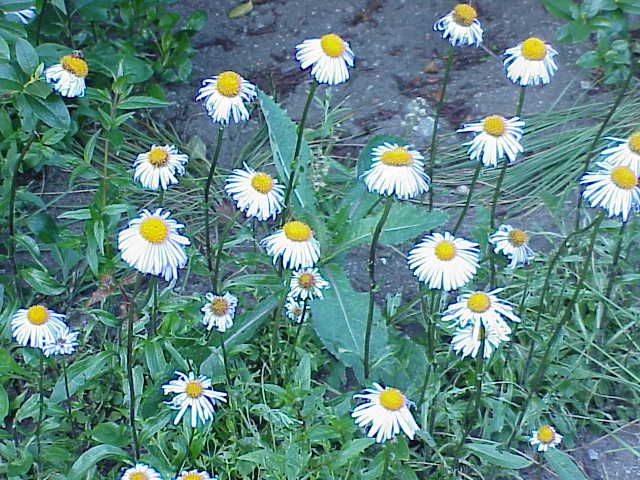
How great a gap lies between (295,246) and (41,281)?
0.78 metres

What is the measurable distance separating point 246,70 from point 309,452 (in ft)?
5.57

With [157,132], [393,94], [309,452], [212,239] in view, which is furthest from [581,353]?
[157,132]

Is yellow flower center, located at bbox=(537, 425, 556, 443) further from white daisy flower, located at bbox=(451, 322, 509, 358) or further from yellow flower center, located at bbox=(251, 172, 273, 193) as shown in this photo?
yellow flower center, located at bbox=(251, 172, 273, 193)

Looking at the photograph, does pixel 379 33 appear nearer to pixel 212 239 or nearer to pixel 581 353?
pixel 212 239

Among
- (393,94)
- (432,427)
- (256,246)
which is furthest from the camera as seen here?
(393,94)

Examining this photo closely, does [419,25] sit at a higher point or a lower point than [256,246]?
higher

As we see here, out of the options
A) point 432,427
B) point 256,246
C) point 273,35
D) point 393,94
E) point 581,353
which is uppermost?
point 273,35

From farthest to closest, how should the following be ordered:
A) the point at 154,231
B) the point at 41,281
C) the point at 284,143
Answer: the point at 284,143, the point at 41,281, the point at 154,231

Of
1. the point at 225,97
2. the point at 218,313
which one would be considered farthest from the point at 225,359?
the point at 225,97

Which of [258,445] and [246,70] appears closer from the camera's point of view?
[258,445]

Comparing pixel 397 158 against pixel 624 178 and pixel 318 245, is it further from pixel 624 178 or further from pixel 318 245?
pixel 624 178

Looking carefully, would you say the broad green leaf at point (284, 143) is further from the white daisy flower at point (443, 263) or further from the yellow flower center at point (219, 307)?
the white daisy flower at point (443, 263)

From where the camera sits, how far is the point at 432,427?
2.05m

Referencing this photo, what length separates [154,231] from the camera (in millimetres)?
1529
